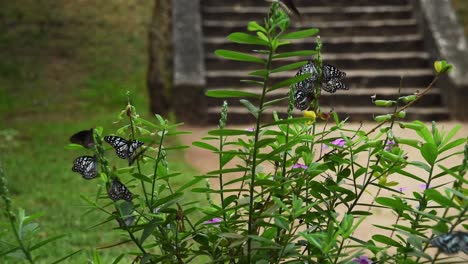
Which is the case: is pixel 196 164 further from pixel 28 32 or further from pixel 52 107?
pixel 28 32

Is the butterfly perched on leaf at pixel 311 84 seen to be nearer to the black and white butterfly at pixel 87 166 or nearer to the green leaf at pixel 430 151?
the green leaf at pixel 430 151

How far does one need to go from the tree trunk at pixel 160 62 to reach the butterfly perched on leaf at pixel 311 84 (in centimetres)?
655

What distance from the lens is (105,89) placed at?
948 centimetres

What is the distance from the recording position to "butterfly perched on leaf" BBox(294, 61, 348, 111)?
73.9 inches

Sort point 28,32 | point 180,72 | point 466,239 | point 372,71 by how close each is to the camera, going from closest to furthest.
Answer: point 466,239
point 180,72
point 372,71
point 28,32

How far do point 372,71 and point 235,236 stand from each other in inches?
303

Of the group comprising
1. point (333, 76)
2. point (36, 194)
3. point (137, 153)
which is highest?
point (333, 76)

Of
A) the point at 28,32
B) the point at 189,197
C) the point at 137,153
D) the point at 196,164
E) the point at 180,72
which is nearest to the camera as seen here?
the point at 137,153

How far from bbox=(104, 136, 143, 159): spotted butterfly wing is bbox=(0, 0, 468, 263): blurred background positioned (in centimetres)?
331

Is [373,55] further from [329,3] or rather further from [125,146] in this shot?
[125,146]

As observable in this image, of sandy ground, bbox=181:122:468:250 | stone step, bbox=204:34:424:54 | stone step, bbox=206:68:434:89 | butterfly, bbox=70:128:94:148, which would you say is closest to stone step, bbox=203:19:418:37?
stone step, bbox=204:34:424:54

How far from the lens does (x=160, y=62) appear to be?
28.5ft

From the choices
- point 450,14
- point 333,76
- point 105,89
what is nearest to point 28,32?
point 105,89

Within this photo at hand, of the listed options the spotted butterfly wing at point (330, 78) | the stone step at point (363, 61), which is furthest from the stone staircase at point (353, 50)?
the spotted butterfly wing at point (330, 78)
